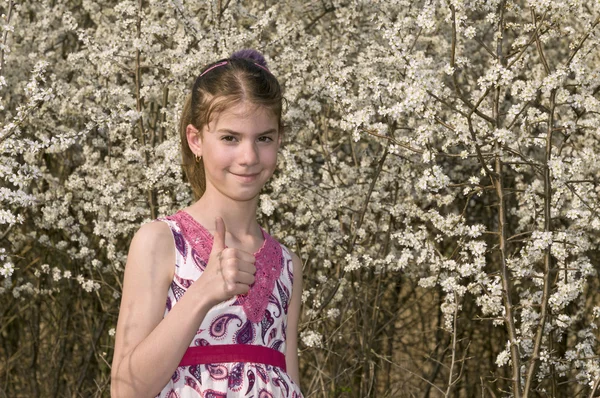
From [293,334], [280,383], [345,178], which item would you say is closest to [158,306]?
[280,383]

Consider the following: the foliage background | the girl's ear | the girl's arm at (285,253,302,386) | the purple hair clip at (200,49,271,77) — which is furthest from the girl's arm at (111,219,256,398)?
the foliage background

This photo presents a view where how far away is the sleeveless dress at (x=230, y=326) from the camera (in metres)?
2.29

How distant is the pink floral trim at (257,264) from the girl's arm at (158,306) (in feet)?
0.29

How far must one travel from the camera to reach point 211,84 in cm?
254

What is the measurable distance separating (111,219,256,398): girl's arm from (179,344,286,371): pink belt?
0.47ft

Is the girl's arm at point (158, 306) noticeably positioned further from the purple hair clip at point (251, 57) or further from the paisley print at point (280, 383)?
the purple hair clip at point (251, 57)

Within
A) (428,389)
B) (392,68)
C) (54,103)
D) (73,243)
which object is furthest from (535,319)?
(73,243)

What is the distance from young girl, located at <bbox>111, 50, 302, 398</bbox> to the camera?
208 cm

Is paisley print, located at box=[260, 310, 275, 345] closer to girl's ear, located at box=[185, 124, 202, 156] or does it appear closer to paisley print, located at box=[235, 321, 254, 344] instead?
paisley print, located at box=[235, 321, 254, 344]

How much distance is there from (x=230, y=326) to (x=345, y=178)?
363 centimetres

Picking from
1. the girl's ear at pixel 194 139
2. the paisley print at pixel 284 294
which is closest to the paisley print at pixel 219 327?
the paisley print at pixel 284 294

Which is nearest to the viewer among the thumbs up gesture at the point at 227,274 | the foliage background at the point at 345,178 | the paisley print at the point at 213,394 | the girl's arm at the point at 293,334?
the thumbs up gesture at the point at 227,274

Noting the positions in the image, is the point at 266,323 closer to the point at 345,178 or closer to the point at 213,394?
the point at 213,394

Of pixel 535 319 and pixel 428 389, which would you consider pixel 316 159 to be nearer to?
pixel 428 389
